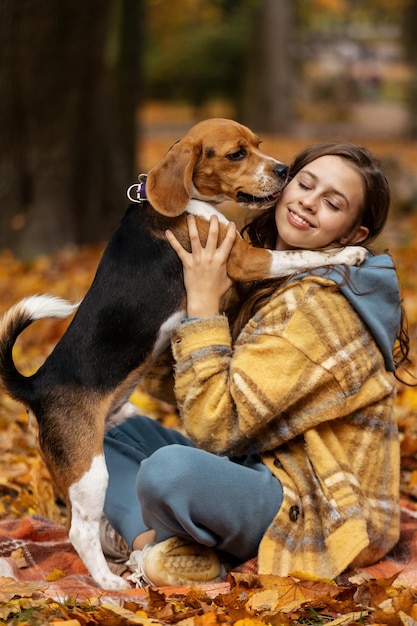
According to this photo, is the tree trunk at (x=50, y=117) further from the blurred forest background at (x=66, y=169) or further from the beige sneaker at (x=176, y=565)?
the beige sneaker at (x=176, y=565)

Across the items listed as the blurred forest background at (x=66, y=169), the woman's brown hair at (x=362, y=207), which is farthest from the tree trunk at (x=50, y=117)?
the woman's brown hair at (x=362, y=207)

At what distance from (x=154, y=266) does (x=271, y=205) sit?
1.76 ft

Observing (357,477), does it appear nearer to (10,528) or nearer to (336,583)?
(336,583)

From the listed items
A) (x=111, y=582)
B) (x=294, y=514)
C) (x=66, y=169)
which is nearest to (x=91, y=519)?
(x=111, y=582)

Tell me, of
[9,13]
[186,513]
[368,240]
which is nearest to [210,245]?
[368,240]

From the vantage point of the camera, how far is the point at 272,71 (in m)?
25.8

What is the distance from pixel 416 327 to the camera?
6.82 m

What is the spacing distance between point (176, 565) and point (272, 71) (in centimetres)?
2376

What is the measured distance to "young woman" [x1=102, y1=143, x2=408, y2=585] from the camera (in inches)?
128

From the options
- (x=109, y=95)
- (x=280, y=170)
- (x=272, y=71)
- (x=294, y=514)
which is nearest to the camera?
(x=294, y=514)

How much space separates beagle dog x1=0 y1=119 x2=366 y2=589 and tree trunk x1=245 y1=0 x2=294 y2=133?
885 inches

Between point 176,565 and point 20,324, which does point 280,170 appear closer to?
point 20,324

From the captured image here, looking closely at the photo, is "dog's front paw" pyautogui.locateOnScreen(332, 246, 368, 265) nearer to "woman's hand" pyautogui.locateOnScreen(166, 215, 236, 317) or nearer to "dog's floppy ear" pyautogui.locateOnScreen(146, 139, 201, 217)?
"woman's hand" pyautogui.locateOnScreen(166, 215, 236, 317)

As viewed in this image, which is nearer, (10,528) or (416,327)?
(10,528)
